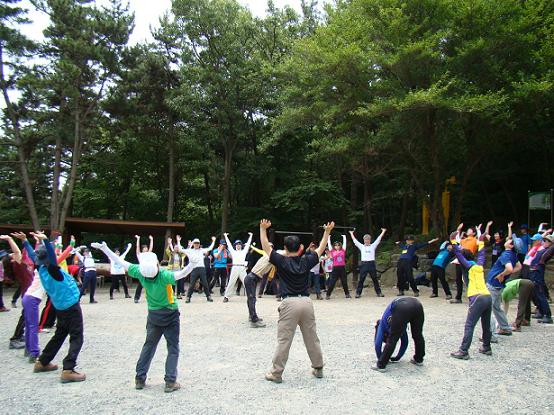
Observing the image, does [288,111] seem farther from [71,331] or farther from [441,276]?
[71,331]

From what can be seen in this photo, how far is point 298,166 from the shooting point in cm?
2631

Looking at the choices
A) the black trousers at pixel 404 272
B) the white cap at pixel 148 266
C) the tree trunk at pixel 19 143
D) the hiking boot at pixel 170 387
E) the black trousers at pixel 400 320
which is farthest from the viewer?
the tree trunk at pixel 19 143

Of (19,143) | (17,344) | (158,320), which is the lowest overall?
(17,344)

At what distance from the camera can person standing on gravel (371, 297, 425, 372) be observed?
230 inches

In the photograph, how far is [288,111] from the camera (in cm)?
1814

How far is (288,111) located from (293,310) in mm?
13656

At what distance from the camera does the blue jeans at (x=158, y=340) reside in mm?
5230

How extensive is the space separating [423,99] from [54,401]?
1236cm

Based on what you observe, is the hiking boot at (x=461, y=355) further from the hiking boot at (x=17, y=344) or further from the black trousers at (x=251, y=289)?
the hiking boot at (x=17, y=344)

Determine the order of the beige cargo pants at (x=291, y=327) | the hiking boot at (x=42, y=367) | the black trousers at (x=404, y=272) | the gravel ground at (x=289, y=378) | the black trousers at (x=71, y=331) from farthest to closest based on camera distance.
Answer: the black trousers at (x=404, y=272) → the hiking boot at (x=42, y=367) → the black trousers at (x=71, y=331) → the beige cargo pants at (x=291, y=327) → the gravel ground at (x=289, y=378)

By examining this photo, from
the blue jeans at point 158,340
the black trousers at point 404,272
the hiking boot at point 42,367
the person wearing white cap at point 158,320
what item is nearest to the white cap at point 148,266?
the person wearing white cap at point 158,320

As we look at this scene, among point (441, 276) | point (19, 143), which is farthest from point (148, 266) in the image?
point (19, 143)

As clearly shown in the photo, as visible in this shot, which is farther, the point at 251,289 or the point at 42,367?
the point at 251,289

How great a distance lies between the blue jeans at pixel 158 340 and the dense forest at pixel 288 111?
36.6 feet
